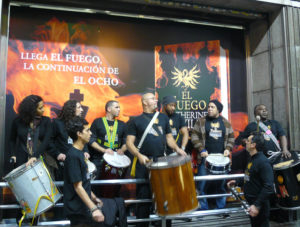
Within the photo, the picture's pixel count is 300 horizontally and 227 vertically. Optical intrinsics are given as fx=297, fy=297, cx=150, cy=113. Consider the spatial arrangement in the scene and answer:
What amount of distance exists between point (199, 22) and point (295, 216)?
15.8 ft

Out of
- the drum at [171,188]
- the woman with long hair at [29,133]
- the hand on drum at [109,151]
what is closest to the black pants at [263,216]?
the drum at [171,188]

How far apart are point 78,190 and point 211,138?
3652 mm

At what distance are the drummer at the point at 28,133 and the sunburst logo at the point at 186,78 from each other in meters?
3.35

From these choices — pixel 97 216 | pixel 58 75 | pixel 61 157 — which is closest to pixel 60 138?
pixel 61 157

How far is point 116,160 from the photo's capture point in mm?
4805

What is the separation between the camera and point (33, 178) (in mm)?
3594

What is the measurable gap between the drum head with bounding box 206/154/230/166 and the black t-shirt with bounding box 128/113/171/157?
108 cm

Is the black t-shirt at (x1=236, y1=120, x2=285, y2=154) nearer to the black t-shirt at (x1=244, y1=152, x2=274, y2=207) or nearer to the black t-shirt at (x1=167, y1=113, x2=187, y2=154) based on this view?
the black t-shirt at (x1=167, y1=113, x2=187, y2=154)

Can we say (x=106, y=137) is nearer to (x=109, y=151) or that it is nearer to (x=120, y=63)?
(x=109, y=151)

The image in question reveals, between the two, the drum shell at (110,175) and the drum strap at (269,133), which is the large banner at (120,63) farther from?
the drum shell at (110,175)

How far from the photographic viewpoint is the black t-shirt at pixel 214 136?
595 centimetres

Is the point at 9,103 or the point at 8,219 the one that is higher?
the point at 9,103

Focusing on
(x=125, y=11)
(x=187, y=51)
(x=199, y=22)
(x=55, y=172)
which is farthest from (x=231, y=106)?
(x=55, y=172)

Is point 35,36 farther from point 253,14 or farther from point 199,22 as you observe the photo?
point 253,14
